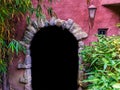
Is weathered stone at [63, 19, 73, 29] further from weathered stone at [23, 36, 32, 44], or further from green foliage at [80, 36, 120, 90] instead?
green foliage at [80, 36, 120, 90]

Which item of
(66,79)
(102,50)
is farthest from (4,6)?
(66,79)

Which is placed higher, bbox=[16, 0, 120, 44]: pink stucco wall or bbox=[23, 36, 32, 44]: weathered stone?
bbox=[16, 0, 120, 44]: pink stucco wall

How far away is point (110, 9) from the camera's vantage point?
548 cm

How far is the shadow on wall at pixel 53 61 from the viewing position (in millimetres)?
6969

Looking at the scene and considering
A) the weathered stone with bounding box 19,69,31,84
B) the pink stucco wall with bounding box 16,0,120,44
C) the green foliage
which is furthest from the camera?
the weathered stone with bounding box 19,69,31,84

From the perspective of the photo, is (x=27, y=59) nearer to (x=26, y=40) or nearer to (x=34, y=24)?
(x=26, y=40)

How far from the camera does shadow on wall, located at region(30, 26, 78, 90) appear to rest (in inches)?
274

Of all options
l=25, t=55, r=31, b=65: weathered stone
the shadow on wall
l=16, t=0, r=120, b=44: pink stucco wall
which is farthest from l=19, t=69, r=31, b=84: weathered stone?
the shadow on wall

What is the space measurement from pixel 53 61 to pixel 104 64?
4416 millimetres

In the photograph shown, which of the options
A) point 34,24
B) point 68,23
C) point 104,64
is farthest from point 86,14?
point 104,64

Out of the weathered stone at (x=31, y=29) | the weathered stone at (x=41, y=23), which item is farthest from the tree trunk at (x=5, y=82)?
the weathered stone at (x=41, y=23)

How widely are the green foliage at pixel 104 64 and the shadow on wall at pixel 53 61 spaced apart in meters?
3.06

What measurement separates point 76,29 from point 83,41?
0.81 ft

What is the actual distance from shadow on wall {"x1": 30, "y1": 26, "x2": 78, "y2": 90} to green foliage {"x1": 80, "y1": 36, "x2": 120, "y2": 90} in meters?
3.06
